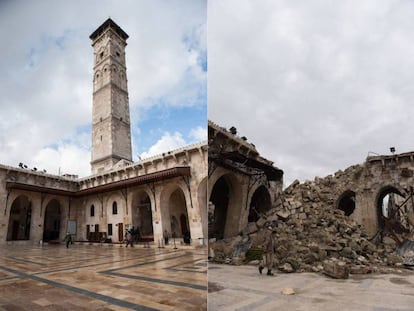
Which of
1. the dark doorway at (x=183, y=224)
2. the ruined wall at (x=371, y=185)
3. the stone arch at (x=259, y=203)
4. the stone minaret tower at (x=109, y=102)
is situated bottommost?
the dark doorway at (x=183, y=224)

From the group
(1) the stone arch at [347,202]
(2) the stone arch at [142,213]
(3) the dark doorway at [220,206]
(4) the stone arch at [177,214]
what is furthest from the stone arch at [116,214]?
(3) the dark doorway at [220,206]

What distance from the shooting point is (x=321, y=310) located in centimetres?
255

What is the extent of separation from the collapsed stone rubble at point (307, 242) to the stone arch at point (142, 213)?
8.62m

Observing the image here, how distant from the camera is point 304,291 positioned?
3307 millimetres

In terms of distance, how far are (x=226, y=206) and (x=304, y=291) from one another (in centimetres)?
164

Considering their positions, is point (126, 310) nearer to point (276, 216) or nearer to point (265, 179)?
point (265, 179)

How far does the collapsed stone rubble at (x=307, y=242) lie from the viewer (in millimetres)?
4398

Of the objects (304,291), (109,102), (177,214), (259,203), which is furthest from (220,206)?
(109,102)

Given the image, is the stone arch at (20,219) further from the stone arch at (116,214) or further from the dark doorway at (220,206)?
the dark doorway at (220,206)

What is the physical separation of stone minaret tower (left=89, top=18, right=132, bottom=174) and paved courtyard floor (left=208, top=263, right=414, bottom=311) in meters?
15.8

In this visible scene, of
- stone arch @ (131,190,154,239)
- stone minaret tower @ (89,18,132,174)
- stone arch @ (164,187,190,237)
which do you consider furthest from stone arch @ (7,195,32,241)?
stone arch @ (164,187,190,237)

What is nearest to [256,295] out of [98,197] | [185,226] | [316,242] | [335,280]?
[335,280]

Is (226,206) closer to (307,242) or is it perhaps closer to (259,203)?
(259,203)

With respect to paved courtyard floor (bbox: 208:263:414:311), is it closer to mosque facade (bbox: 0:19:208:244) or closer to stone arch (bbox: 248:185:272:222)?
stone arch (bbox: 248:185:272:222)
